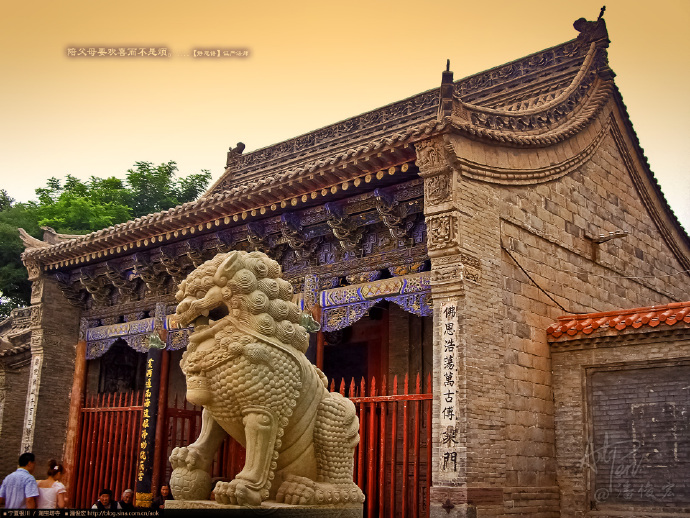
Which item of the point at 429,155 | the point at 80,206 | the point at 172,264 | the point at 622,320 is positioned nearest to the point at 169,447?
the point at 172,264

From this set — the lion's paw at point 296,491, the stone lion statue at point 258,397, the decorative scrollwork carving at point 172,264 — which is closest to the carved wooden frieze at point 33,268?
the decorative scrollwork carving at point 172,264

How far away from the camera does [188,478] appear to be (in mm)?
4891

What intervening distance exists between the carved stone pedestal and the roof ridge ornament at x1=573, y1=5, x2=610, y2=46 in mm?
9063

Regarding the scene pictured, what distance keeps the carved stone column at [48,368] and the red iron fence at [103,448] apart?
2.26 feet

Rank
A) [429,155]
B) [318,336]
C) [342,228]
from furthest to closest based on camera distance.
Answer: [318,336]
[342,228]
[429,155]

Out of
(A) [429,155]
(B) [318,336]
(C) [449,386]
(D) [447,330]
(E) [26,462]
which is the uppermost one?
(A) [429,155]

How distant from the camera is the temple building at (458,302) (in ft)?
26.5

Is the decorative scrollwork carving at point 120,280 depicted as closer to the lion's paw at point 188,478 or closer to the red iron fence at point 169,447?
the red iron fence at point 169,447

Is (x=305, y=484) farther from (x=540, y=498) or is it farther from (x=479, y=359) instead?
(x=540, y=498)

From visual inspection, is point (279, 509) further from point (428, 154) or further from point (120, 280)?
point (120, 280)

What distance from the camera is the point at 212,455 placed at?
16.6 ft

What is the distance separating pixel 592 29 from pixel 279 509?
9740 mm

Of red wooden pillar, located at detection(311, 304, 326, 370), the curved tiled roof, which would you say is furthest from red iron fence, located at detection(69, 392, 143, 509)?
the curved tiled roof

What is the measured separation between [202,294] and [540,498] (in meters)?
5.34
